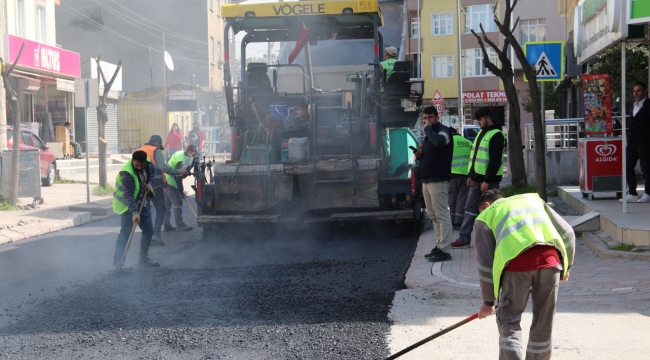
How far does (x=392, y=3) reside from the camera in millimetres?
23812

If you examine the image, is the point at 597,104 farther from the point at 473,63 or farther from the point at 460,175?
the point at 473,63

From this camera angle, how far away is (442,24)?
52.7 m

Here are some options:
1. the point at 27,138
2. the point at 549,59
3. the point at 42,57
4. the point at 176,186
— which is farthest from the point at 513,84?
the point at 42,57

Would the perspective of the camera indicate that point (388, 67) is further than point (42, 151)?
No

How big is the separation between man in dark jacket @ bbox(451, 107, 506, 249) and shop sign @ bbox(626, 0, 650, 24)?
192 centimetres

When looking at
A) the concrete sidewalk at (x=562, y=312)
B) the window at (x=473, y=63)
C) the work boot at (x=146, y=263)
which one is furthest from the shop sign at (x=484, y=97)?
the work boot at (x=146, y=263)

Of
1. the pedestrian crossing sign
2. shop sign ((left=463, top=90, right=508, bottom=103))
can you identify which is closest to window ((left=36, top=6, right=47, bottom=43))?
the pedestrian crossing sign

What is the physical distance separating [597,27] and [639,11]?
94.1 inches

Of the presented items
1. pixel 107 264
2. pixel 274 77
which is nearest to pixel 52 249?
pixel 107 264

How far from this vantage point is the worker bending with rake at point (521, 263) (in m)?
4.26

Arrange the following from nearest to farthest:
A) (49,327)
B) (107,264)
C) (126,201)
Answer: (49,327), (126,201), (107,264)

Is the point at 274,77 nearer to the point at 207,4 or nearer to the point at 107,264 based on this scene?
the point at 107,264

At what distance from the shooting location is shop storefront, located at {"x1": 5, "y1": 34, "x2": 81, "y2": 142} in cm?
2667

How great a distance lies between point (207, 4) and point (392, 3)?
28821mm
